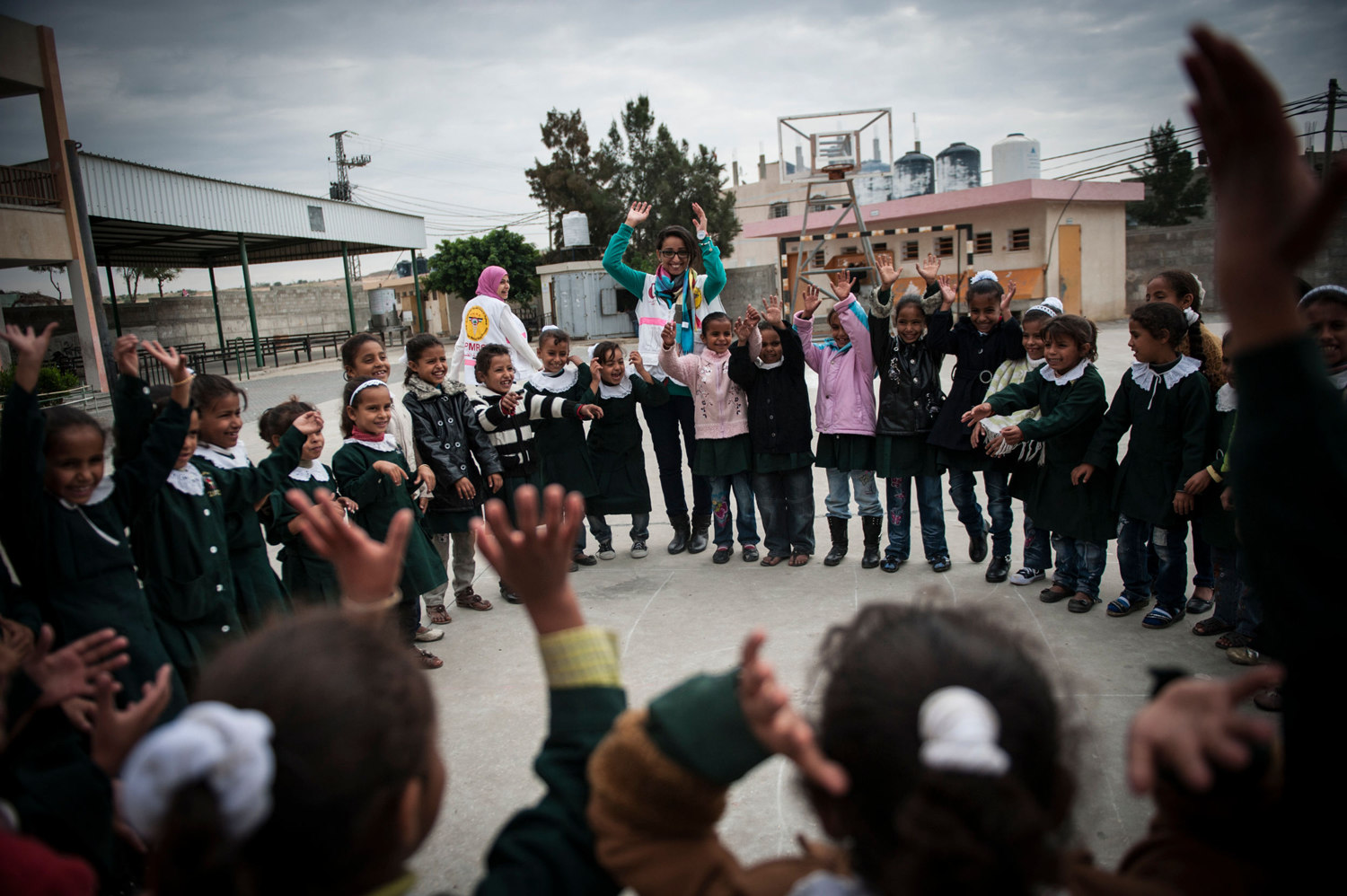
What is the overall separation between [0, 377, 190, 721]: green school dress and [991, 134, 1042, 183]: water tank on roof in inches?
989

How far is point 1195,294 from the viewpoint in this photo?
3930 millimetres

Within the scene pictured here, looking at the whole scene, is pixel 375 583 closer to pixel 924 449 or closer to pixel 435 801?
pixel 435 801

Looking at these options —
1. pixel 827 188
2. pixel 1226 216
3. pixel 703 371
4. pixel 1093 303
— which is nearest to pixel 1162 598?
pixel 703 371

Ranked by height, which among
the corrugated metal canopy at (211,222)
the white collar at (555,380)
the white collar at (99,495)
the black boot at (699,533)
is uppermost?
the corrugated metal canopy at (211,222)

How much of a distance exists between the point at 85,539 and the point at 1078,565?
158 inches

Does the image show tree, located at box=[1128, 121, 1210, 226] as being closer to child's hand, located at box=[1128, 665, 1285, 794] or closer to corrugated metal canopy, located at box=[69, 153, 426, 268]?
corrugated metal canopy, located at box=[69, 153, 426, 268]

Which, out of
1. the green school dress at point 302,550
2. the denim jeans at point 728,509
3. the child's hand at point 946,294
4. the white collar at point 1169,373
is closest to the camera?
the green school dress at point 302,550

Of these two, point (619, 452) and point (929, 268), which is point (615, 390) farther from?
point (929, 268)

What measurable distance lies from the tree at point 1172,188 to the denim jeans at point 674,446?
131 ft

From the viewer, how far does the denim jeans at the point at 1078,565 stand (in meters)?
3.79

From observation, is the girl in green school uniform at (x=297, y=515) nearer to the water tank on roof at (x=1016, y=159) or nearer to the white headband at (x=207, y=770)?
the white headband at (x=207, y=770)

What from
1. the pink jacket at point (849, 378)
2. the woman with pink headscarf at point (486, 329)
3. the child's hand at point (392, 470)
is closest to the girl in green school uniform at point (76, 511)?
the child's hand at point (392, 470)

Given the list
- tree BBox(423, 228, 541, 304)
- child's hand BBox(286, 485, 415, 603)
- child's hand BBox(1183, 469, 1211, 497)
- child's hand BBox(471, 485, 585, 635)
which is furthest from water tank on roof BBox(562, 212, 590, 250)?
child's hand BBox(471, 485, 585, 635)

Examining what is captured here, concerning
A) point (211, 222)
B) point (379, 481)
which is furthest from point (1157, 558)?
point (211, 222)
